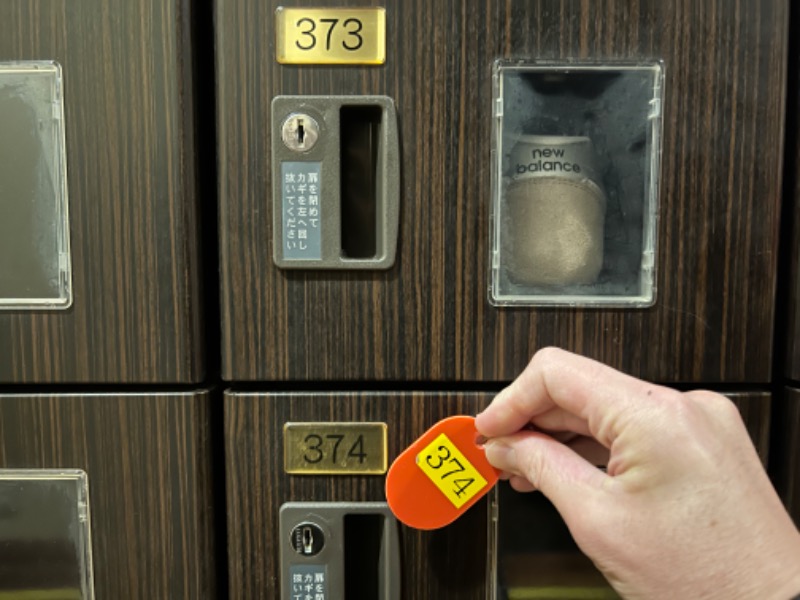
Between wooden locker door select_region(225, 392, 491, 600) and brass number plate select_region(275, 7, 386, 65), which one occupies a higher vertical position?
brass number plate select_region(275, 7, 386, 65)

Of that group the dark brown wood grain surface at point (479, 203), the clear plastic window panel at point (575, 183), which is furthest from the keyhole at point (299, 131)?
the clear plastic window panel at point (575, 183)

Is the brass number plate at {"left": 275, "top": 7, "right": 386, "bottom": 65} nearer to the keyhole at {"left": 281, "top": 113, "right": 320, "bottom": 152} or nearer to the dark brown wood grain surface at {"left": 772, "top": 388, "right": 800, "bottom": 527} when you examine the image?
the keyhole at {"left": 281, "top": 113, "right": 320, "bottom": 152}

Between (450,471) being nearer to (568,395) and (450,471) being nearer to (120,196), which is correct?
(568,395)

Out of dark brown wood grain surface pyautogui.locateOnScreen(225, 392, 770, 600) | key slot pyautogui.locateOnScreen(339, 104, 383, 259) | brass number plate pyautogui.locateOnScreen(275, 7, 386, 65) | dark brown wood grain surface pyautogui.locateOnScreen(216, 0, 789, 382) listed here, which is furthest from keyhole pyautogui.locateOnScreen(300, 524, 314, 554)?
brass number plate pyautogui.locateOnScreen(275, 7, 386, 65)

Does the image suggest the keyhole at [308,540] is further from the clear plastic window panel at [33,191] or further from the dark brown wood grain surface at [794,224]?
the dark brown wood grain surface at [794,224]

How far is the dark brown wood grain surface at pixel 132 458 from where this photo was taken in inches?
21.6

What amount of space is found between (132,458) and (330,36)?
14.9 inches

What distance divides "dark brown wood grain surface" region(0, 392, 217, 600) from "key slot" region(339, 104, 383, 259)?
0.18 meters

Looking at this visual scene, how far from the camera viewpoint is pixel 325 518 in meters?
0.55

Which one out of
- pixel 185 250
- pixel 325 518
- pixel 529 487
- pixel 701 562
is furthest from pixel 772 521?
pixel 185 250

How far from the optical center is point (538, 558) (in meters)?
0.57

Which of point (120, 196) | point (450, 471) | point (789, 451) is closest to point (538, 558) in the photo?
point (450, 471)

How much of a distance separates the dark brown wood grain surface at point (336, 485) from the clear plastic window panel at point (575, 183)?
0.11m

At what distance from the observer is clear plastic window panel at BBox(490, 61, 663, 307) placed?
52 cm
